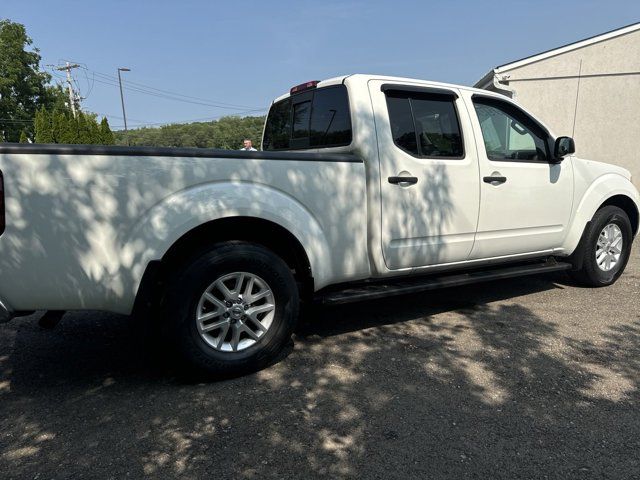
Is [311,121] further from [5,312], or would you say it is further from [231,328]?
[5,312]

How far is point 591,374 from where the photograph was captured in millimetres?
3109

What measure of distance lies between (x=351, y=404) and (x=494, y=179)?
7.52ft

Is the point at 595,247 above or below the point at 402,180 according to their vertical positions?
below

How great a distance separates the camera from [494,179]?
13.1ft

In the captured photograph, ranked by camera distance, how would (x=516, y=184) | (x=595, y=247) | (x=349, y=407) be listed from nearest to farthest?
(x=349, y=407) < (x=516, y=184) < (x=595, y=247)

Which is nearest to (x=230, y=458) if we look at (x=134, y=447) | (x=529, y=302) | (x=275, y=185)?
(x=134, y=447)

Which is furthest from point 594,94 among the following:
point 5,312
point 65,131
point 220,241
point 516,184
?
point 65,131

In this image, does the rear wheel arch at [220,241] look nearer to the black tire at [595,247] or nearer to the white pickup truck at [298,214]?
the white pickup truck at [298,214]

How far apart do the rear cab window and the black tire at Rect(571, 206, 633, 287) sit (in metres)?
2.79

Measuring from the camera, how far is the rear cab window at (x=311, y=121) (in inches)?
144

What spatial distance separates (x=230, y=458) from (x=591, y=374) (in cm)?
235

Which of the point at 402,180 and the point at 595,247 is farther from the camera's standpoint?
the point at 595,247

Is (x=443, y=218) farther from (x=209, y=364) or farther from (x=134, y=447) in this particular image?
(x=134, y=447)

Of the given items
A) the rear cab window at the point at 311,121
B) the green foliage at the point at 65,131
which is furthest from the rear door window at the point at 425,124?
the green foliage at the point at 65,131
